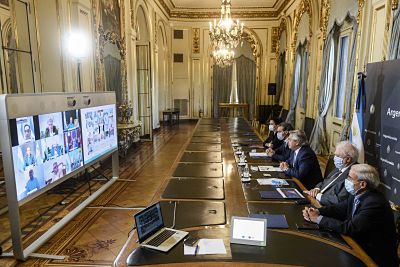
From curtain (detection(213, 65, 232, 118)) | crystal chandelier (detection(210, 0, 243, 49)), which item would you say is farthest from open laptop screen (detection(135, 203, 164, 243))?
curtain (detection(213, 65, 232, 118))

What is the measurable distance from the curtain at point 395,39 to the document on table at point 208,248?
311cm

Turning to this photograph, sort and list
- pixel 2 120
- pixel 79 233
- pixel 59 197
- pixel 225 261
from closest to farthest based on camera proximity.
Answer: pixel 225 261, pixel 2 120, pixel 79 233, pixel 59 197

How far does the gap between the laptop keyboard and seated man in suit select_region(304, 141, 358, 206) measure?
1.32 meters

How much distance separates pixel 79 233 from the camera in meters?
3.08

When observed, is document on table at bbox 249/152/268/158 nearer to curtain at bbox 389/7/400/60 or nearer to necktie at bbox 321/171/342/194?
necktie at bbox 321/171/342/194

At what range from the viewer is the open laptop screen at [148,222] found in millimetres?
1627

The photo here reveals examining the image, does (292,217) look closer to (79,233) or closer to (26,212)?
(79,233)

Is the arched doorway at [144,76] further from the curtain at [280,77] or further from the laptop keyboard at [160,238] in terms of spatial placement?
the laptop keyboard at [160,238]

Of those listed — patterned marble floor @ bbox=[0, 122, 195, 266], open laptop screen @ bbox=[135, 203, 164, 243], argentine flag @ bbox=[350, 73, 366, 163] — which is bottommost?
patterned marble floor @ bbox=[0, 122, 195, 266]

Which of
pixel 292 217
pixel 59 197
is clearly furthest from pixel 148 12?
pixel 292 217

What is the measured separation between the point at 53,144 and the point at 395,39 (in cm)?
402

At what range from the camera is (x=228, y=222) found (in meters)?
1.88

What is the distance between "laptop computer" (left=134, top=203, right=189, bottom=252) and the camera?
1601 millimetres

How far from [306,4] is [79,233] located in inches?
302
